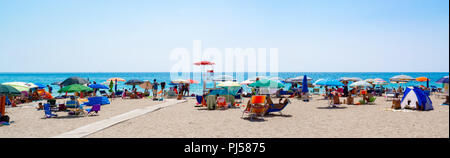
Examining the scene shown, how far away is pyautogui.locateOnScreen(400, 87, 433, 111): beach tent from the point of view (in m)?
13.2

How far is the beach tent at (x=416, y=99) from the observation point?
13.2 m

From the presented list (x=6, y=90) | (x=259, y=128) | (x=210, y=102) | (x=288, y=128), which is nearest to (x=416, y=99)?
(x=288, y=128)

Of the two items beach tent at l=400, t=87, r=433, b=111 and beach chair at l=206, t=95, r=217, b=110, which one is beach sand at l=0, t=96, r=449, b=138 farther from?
beach chair at l=206, t=95, r=217, b=110

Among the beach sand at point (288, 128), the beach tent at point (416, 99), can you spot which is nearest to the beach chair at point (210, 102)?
A: the beach sand at point (288, 128)

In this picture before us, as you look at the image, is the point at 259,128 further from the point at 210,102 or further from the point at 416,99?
the point at 416,99

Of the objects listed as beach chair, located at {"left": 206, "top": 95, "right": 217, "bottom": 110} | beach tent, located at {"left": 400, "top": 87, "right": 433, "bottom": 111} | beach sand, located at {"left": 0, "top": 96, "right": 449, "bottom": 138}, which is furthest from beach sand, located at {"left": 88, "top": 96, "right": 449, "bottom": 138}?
beach chair, located at {"left": 206, "top": 95, "right": 217, "bottom": 110}

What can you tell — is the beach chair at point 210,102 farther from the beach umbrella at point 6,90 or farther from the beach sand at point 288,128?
the beach umbrella at point 6,90

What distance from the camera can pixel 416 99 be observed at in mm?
13500

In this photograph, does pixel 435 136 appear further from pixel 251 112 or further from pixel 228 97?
pixel 228 97
